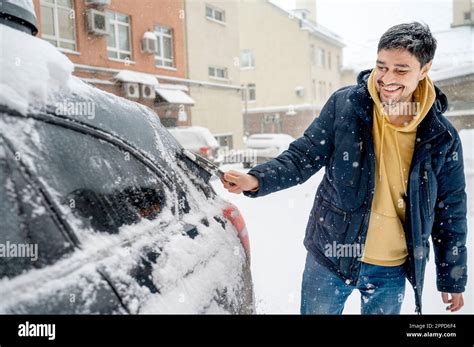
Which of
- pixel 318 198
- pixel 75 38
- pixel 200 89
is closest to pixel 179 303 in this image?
pixel 318 198

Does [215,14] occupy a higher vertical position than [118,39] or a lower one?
higher

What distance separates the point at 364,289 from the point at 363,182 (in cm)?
53

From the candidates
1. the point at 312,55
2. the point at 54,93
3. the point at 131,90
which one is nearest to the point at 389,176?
the point at 54,93

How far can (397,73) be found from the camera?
152 centimetres

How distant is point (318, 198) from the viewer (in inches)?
70.9

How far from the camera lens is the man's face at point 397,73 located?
1499 millimetres

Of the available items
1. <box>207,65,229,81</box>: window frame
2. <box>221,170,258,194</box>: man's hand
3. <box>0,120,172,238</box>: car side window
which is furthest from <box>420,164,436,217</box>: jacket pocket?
<box>207,65,229,81</box>: window frame

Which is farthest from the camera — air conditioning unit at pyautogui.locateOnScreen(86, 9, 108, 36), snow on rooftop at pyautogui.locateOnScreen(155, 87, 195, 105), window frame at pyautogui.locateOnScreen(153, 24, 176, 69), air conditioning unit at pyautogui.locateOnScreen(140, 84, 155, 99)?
snow on rooftop at pyautogui.locateOnScreen(155, 87, 195, 105)

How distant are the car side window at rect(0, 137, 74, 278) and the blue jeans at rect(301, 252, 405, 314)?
47.3 inches

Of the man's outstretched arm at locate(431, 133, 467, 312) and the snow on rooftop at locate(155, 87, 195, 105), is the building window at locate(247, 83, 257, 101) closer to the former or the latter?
the snow on rooftop at locate(155, 87, 195, 105)

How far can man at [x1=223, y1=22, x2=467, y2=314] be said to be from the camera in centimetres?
156

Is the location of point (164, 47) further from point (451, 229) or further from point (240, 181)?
point (451, 229)

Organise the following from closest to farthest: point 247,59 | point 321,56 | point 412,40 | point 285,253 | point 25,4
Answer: point 25,4, point 412,40, point 285,253, point 247,59, point 321,56
